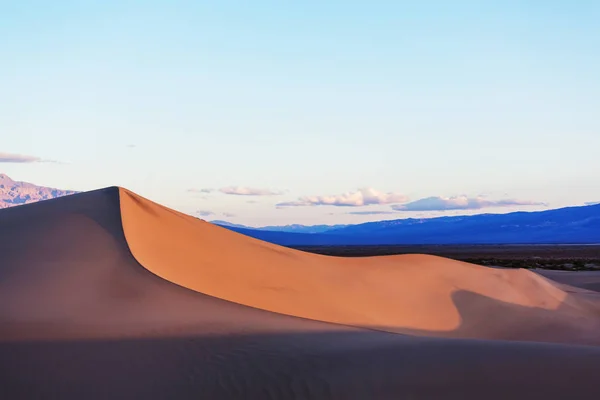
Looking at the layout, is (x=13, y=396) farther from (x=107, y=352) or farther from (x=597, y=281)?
(x=597, y=281)

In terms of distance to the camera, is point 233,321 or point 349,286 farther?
point 349,286

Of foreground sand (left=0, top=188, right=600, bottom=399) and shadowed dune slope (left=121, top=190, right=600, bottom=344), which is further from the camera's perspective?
shadowed dune slope (left=121, top=190, right=600, bottom=344)

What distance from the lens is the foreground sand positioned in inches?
202

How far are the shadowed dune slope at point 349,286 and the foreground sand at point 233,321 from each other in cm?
4

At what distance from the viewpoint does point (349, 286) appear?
12586 mm

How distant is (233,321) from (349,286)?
18.8 feet

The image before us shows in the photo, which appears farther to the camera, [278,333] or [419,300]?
[419,300]

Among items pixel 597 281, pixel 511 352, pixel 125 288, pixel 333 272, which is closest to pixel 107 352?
pixel 125 288

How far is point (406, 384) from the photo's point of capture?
5.03 m

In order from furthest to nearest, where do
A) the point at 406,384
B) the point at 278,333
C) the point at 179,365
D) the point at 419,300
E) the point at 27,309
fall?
the point at 419,300, the point at 27,309, the point at 278,333, the point at 179,365, the point at 406,384

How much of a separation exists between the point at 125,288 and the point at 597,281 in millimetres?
19128

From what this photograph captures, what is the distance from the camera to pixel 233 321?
279 inches

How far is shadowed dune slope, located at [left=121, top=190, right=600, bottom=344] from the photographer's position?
1038 centimetres

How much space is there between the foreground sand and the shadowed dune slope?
0.04 metres
